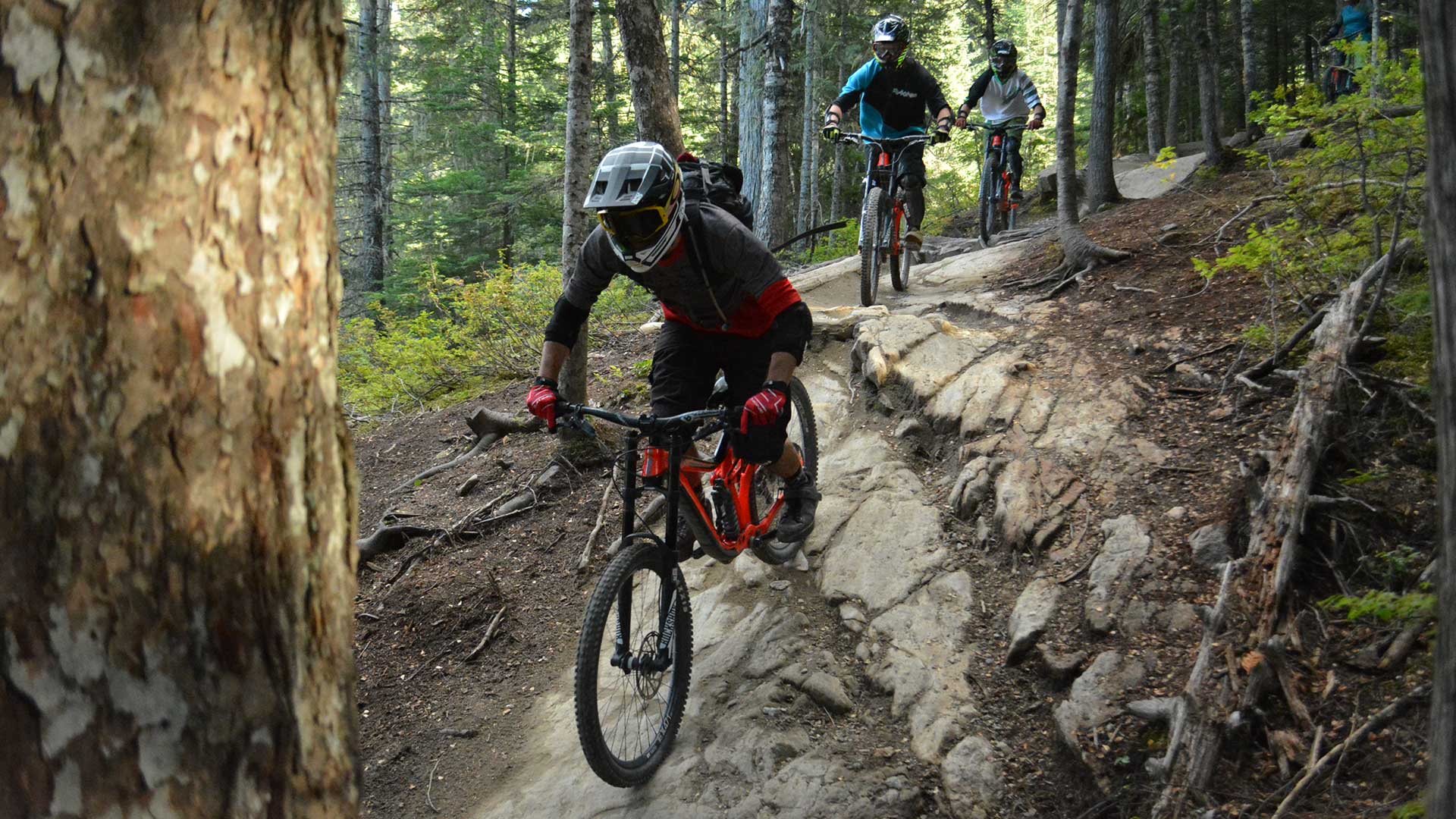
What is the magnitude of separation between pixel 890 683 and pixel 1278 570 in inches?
68.7

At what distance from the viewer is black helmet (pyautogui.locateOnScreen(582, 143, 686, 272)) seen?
145 inches

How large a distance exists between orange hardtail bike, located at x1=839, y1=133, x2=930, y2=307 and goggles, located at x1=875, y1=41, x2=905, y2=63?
746 millimetres

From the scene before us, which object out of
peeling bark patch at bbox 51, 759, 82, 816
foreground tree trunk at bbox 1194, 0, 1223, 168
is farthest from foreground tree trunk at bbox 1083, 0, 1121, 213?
peeling bark patch at bbox 51, 759, 82, 816

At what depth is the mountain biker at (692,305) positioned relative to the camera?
380cm

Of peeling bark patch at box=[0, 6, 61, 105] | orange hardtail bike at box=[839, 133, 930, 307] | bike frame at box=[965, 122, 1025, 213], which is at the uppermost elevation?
bike frame at box=[965, 122, 1025, 213]

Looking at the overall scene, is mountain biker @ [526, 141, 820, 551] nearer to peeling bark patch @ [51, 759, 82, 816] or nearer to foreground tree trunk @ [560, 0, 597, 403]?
foreground tree trunk @ [560, 0, 597, 403]

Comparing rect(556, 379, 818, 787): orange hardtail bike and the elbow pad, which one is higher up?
the elbow pad

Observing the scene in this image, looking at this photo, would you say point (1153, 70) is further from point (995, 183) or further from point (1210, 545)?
point (1210, 545)

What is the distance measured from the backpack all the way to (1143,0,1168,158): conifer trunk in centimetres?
1543

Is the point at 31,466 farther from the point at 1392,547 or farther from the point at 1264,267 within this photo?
the point at 1264,267

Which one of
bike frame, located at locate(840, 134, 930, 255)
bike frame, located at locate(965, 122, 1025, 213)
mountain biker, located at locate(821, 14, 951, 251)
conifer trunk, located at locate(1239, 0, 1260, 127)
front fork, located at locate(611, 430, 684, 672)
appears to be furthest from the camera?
conifer trunk, located at locate(1239, 0, 1260, 127)

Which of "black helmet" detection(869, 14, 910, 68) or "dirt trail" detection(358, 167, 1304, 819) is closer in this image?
"dirt trail" detection(358, 167, 1304, 819)

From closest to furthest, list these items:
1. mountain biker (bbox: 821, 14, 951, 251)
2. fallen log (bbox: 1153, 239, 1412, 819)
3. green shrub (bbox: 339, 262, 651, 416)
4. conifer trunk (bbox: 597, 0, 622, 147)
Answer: fallen log (bbox: 1153, 239, 1412, 819)
mountain biker (bbox: 821, 14, 951, 251)
green shrub (bbox: 339, 262, 651, 416)
conifer trunk (bbox: 597, 0, 622, 147)

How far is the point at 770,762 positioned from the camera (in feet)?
13.0
